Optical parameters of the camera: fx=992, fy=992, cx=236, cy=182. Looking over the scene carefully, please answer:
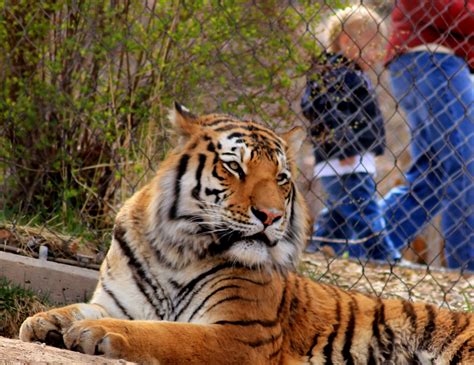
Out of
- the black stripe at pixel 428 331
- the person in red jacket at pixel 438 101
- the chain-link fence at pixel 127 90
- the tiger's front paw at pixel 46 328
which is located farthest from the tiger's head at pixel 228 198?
the person in red jacket at pixel 438 101

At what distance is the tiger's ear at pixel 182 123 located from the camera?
11.9 feet

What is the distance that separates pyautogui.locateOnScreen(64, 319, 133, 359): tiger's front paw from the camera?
2.98m

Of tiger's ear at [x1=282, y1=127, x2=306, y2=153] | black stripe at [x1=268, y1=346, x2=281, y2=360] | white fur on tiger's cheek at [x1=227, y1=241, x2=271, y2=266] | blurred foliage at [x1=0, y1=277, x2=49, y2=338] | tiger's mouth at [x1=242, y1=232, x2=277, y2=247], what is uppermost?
tiger's ear at [x1=282, y1=127, x2=306, y2=153]

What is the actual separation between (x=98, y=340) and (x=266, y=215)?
0.71 meters

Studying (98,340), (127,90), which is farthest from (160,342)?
(127,90)

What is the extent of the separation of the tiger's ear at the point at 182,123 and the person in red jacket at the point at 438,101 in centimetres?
231

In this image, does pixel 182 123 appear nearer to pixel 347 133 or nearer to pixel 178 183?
pixel 178 183

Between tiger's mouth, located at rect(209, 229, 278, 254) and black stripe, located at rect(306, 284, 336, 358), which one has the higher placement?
tiger's mouth, located at rect(209, 229, 278, 254)

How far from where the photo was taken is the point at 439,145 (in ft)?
20.8

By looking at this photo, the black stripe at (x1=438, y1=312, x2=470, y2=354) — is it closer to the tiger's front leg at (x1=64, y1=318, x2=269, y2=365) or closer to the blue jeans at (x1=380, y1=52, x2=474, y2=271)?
the tiger's front leg at (x1=64, y1=318, x2=269, y2=365)

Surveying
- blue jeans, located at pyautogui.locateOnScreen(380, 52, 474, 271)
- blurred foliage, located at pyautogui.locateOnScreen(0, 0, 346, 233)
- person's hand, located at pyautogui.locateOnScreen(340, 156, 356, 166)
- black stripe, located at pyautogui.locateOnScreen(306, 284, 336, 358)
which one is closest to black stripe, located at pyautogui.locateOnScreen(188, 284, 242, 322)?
black stripe, located at pyautogui.locateOnScreen(306, 284, 336, 358)

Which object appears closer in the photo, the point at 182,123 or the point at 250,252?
the point at 250,252

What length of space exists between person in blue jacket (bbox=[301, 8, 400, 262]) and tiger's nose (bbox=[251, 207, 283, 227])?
1658 mm

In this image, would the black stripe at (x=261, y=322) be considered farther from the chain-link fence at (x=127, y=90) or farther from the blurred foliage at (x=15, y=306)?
the chain-link fence at (x=127, y=90)
